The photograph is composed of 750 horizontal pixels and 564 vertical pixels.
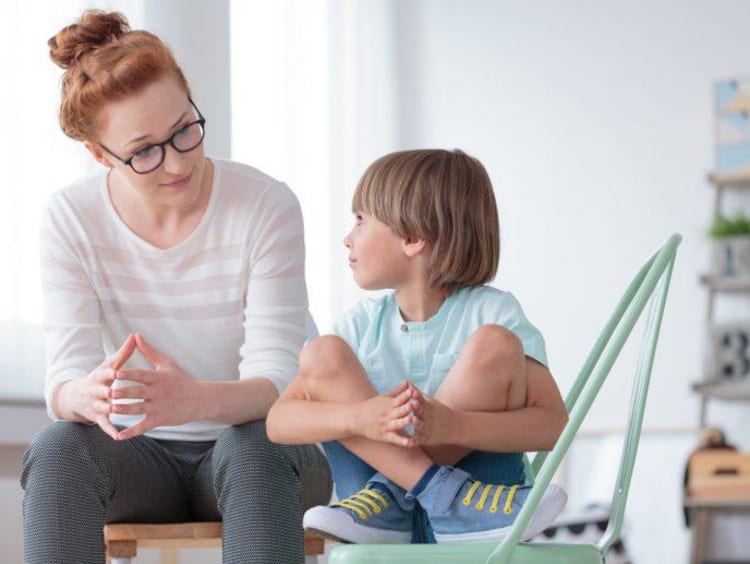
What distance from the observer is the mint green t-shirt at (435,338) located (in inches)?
52.9

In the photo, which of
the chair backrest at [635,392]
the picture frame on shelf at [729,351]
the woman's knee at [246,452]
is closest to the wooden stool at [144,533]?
the woman's knee at [246,452]

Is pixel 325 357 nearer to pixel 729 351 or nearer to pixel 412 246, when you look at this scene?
pixel 412 246

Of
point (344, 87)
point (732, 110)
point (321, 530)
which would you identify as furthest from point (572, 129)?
point (321, 530)

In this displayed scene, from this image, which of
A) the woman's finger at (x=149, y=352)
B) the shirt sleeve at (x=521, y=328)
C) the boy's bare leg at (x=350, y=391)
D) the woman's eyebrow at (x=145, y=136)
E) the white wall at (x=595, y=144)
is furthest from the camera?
the white wall at (x=595, y=144)

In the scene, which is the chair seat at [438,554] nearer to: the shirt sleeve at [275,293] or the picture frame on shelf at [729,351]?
the shirt sleeve at [275,293]

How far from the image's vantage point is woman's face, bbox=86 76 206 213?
156 centimetres

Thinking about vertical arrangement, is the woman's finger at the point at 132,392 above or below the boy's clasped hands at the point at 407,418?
below

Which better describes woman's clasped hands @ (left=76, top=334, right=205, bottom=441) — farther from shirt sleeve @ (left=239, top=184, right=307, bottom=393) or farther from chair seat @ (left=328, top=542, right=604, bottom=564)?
chair seat @ (left=328, top=542, right=604, bottom=564)

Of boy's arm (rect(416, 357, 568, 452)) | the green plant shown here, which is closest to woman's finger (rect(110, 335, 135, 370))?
boy's arm (rect(416, 357, 568, 452))

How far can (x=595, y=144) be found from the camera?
4145 millimetres

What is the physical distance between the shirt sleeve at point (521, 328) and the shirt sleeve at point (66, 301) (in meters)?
0.59

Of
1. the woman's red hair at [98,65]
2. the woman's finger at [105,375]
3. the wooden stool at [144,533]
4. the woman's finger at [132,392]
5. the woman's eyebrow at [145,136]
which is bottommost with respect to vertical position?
the wooden stool at [144,533]

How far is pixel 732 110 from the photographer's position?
392 centimetres

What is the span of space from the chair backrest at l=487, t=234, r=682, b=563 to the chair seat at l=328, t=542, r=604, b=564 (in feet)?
0.06
